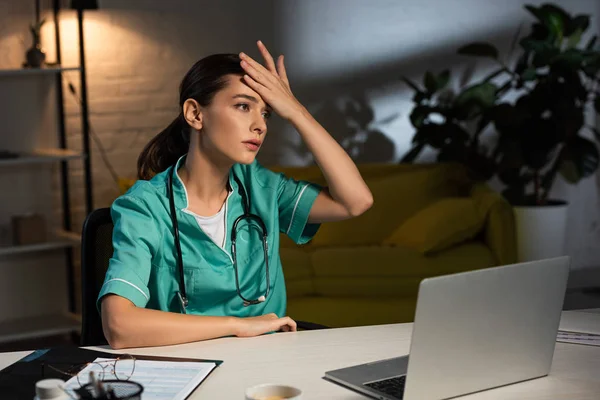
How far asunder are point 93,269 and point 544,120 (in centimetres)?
310

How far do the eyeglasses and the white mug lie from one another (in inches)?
10.8

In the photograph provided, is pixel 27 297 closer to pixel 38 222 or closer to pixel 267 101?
pixel 38 222

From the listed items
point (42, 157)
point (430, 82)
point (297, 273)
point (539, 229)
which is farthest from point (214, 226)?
point (539, 229)

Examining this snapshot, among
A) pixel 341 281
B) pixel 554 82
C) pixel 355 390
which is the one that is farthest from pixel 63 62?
pixel 355 390

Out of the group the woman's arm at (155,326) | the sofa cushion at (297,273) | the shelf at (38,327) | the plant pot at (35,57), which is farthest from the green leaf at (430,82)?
the woman's arm at (155,326)

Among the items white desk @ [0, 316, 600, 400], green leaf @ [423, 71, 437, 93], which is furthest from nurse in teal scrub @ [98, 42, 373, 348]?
green leaf @ [423, 71, 437, 93]

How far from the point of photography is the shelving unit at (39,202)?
4.14 meters

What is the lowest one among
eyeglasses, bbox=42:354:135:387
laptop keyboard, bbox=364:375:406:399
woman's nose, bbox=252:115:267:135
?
laptop keyboard, bbox=364:375:406:399

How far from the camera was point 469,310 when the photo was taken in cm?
135

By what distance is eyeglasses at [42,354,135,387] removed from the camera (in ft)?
4.90

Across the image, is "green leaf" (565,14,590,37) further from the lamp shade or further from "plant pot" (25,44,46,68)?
"plant pot" (25,44,46,68)

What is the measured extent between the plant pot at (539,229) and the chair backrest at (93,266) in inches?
124

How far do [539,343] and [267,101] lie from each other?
81 centimetres

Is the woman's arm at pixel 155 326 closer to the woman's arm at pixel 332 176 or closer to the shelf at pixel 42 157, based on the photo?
the woman's arm at pixel 332 176
